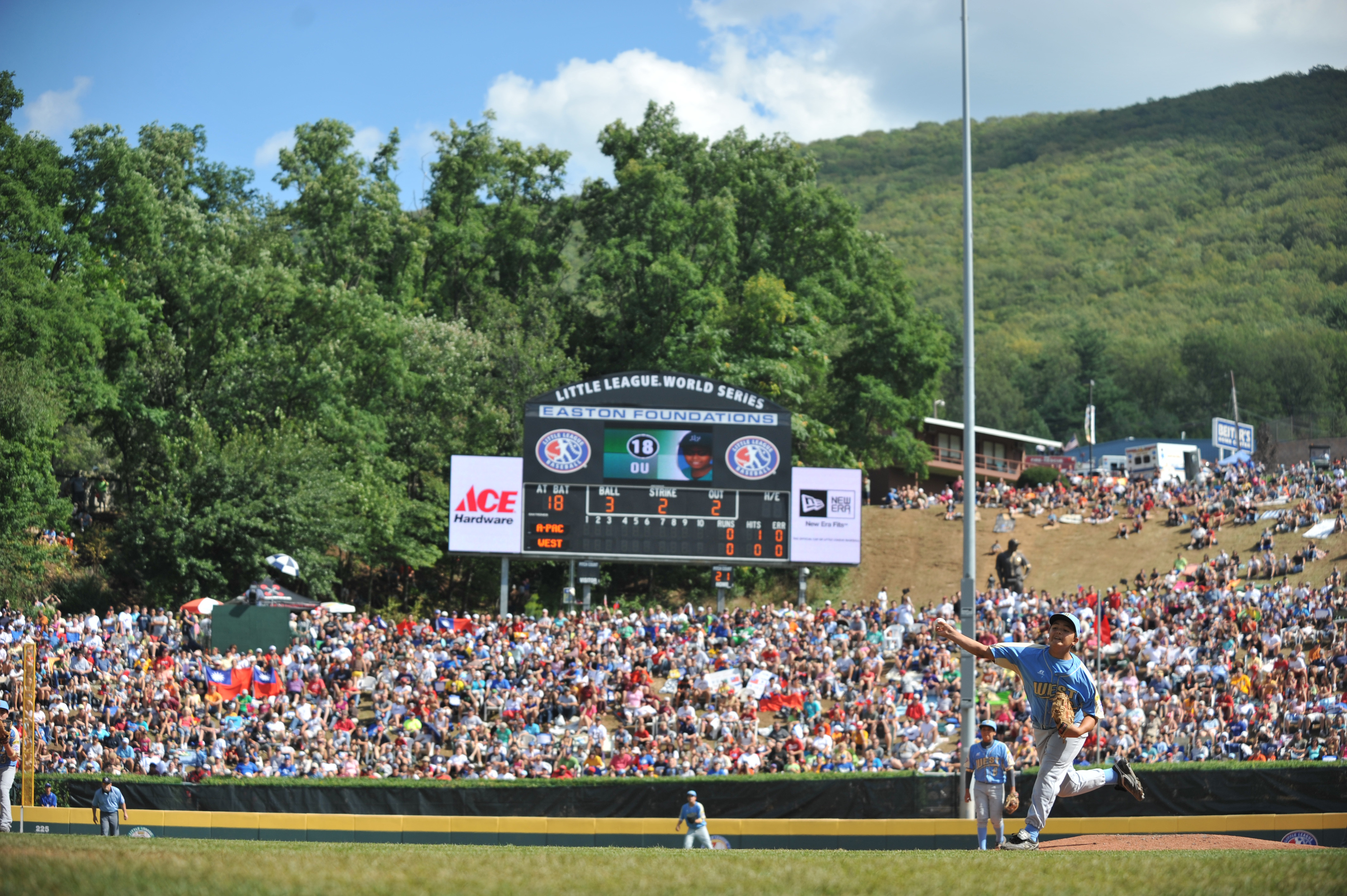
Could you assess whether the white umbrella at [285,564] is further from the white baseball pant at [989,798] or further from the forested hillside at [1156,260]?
the forested hillside at [1156,260]

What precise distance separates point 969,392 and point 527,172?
39.2 metres

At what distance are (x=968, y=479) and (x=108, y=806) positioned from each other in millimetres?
13999

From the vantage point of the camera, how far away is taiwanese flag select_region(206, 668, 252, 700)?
85.1 ft

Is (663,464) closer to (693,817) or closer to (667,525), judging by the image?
(667,525)

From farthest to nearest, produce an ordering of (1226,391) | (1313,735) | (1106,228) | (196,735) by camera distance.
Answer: (1106,228) < (1226,391) < (196,735) < (1313,735)

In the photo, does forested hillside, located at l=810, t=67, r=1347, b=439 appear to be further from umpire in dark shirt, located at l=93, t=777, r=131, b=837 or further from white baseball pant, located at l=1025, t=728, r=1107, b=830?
white baseball pant, located at l=1025, t=728, r=1107, b=830

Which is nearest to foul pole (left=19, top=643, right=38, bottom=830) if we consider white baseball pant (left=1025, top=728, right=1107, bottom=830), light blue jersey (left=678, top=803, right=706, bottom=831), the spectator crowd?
the spectator crowd

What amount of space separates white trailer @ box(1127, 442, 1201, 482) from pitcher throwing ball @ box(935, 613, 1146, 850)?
55.5 m

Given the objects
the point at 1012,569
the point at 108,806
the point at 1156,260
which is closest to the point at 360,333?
the point at 1012,569

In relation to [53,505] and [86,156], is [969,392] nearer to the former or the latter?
[53,505]

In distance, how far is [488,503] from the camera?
3309 cm

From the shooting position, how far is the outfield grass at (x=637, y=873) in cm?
675

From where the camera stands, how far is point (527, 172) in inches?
2212

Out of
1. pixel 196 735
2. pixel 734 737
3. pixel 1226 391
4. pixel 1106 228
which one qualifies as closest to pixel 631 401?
pixel 734 737
